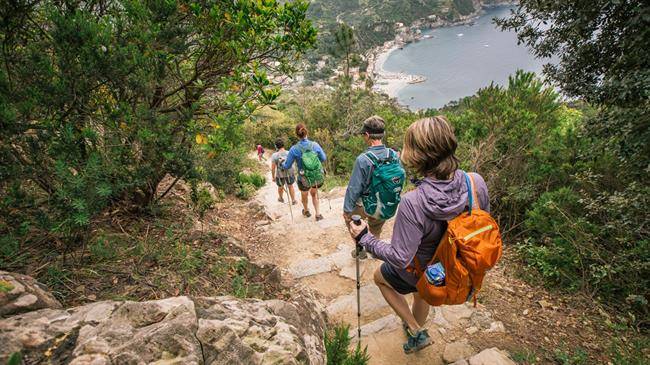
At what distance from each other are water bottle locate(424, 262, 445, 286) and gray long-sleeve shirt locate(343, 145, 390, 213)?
133 centimetres

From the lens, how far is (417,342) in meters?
2.70

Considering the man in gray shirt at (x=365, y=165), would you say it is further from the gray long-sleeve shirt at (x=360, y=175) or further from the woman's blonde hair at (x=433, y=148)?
the woman's blonde hair at (x=433, y=148)

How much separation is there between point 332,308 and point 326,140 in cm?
1236

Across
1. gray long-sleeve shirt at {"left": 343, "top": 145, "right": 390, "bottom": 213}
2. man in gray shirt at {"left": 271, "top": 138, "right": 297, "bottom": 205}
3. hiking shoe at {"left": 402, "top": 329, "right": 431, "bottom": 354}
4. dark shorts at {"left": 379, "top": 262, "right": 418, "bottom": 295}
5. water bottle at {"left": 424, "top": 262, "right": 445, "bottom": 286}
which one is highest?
gray long-sleeve shirt at {"left": 343, "top": 145, "right": 390, "bottom": 213}

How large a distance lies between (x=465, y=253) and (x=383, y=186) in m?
1.41

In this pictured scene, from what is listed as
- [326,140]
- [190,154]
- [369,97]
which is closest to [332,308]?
[190,154]

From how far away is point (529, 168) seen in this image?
5184mm

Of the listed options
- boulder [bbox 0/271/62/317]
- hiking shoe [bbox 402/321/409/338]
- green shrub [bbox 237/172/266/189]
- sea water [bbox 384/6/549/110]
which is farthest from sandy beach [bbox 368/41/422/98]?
boulder [bbox 0/271/62/317]

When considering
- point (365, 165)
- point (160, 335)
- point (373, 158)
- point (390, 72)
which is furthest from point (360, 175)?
→ point (390, 72)

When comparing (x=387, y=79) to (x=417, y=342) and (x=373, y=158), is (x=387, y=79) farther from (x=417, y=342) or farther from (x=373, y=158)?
(x=417, y=342)

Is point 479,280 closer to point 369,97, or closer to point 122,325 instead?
point 122,325

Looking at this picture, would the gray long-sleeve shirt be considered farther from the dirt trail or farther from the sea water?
the sea water

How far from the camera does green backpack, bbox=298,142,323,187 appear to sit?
5.00 m

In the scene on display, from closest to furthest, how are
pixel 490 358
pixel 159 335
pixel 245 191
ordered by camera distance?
pixel 159 335
pixel 490 358
pixel 245 191
